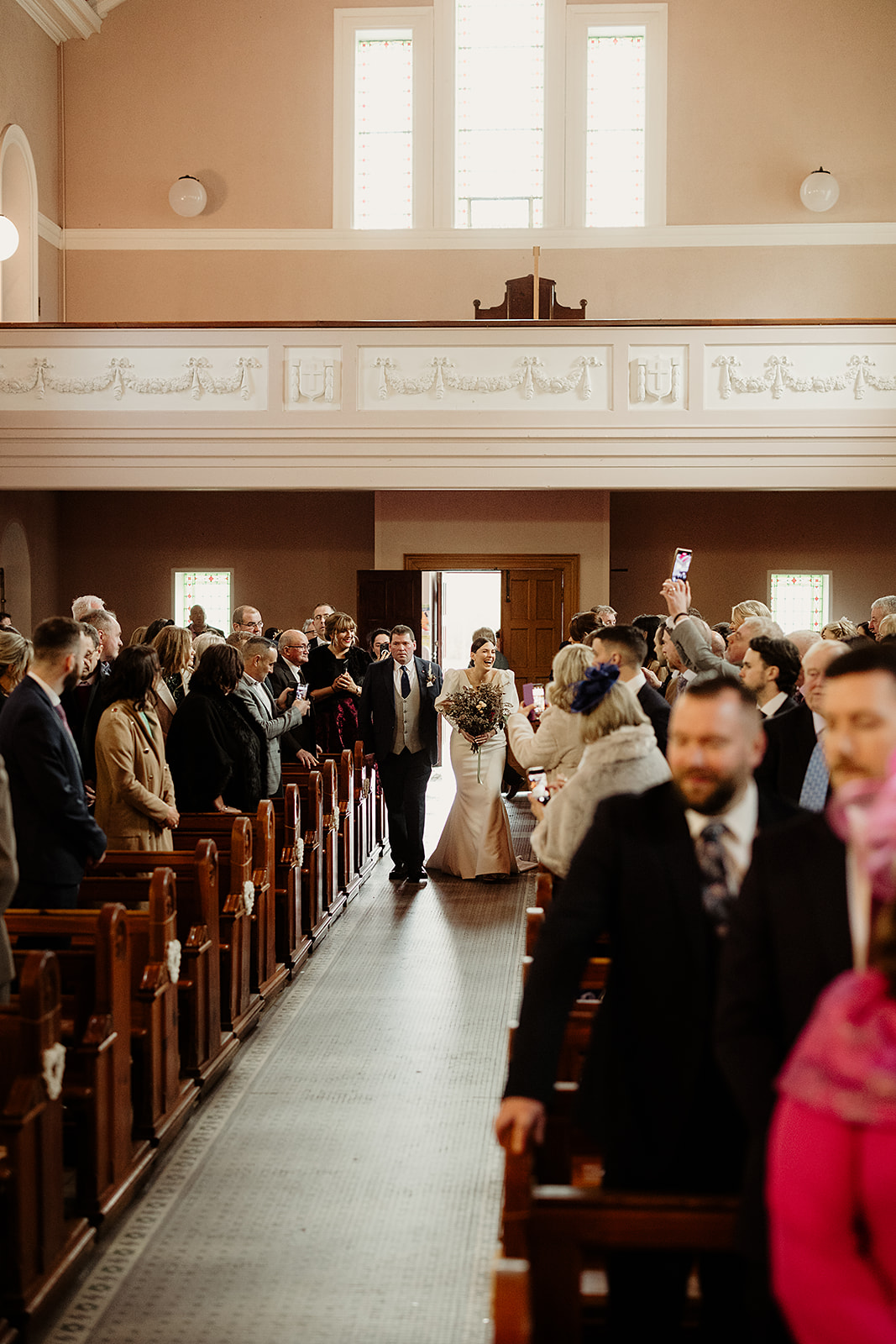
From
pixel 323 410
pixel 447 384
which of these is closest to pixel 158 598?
pixel 323 410

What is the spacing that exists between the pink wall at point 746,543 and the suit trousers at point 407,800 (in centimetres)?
651

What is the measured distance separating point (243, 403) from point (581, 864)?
1001 cm

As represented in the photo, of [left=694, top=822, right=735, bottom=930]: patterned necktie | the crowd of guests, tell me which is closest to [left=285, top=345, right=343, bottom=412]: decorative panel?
the crowd of guests

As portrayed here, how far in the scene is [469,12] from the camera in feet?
46.2

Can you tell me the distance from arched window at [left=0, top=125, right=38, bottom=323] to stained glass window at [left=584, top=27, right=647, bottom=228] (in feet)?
21.0

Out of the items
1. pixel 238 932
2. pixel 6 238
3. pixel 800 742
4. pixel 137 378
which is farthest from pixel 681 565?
pixel 137 378

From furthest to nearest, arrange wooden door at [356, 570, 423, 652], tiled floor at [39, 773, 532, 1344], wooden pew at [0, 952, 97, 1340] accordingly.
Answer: wooden door at [356, 570, 423, 652] → tiled floor at [39, 773, 532, 1344] → wooden pew at [0, 952, 97, 1340]

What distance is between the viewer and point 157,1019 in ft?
12.4

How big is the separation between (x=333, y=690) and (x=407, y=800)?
124 centimetres

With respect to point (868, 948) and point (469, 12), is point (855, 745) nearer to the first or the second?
point (868, 948)

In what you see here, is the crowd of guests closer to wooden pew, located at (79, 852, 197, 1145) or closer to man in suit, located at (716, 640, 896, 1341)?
man in suit, located at (716, 640, 896, 1341)

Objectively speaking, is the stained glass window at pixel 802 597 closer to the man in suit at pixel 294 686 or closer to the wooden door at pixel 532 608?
the wooden door at pixel 532 608

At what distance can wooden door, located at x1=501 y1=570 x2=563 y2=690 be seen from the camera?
1293 cm

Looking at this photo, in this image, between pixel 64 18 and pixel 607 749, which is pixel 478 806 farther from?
pixel 64 18
